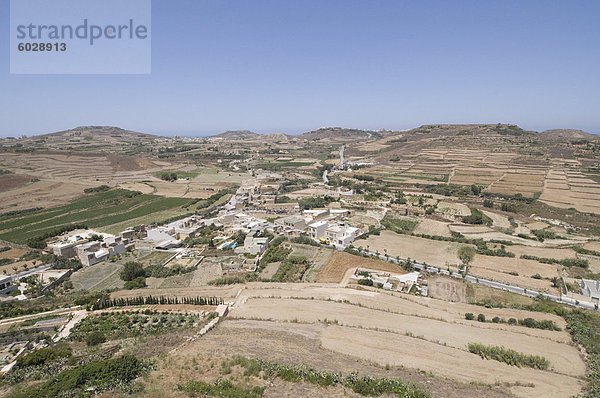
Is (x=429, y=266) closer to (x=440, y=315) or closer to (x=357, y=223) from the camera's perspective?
(x=440, y=315)

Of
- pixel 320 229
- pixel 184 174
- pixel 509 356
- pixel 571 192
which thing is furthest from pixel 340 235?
pixel 184 174

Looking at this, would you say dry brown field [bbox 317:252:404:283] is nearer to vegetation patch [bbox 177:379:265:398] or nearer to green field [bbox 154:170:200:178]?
vegetation patch [bbox 177:379:265:398]

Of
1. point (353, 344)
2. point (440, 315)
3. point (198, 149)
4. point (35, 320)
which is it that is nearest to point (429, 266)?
point (440, 315)

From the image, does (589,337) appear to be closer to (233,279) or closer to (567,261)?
(567,261)

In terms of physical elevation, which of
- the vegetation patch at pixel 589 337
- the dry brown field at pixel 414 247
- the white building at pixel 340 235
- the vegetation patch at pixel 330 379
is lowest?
the vegetation patch at pixel 589 337

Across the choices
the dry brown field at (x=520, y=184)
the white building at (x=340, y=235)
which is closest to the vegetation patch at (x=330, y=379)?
the white building at (x=340, y=235)

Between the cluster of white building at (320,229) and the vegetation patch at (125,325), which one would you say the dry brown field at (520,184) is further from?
the vegetation patch at (125,325)

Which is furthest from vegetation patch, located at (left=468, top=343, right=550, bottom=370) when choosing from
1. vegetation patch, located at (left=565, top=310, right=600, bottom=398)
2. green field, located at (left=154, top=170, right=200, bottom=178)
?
green field, located at (left=154, top=170, right=200, bottom=178)
